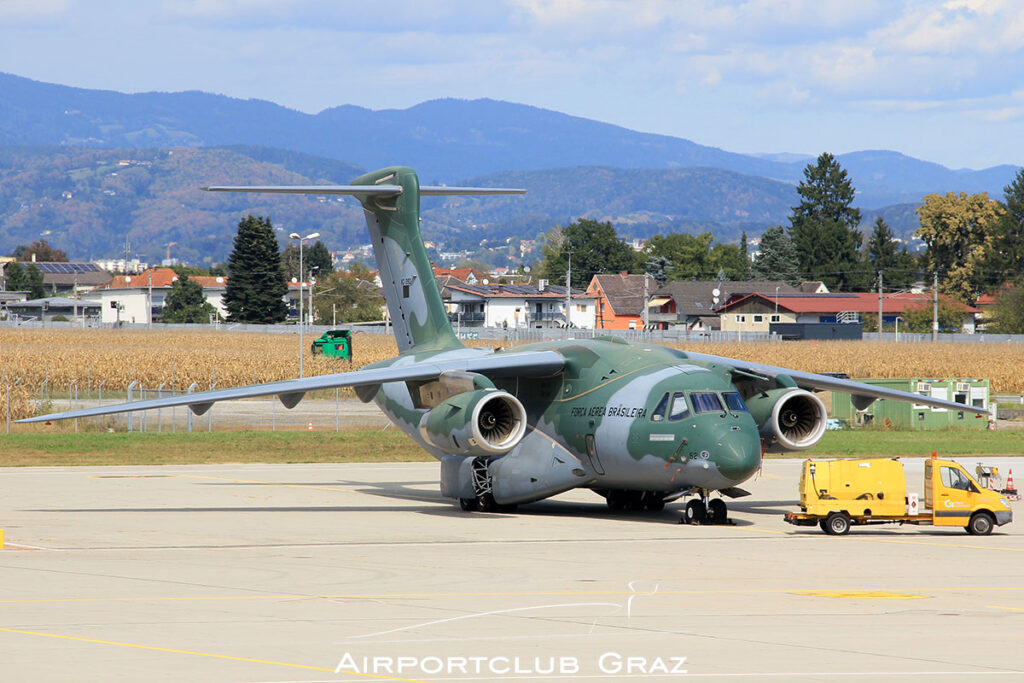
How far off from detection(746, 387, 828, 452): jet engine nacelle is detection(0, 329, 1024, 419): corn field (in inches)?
1209

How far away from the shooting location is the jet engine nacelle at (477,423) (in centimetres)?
2353

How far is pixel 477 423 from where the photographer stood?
922 inches

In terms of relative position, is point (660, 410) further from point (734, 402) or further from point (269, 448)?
point (269, 448)

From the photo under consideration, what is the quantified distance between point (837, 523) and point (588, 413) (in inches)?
202

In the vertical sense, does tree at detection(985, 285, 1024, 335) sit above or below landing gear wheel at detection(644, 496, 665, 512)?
above

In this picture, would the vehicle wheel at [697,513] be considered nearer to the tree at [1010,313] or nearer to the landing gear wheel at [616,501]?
the landing gear wheel at [616,501]

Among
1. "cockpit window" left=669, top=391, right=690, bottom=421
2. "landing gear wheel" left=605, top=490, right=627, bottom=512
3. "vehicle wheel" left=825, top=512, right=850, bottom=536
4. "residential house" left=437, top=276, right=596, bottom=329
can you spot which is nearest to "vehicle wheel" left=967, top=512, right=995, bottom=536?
"vehicle wheel" left=825, top=512, right=850, bottom=536

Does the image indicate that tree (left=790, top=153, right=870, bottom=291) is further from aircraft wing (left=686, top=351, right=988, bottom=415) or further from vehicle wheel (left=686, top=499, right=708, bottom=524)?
vehicle wheel (left=686, top=499, right=708, bottom=524)

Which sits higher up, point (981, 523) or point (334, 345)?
point (334, 345)

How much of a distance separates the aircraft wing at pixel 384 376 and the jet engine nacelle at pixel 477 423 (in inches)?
31.2

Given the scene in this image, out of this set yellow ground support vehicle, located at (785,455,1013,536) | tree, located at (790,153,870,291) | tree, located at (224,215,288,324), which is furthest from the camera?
tree, located at (790,153,870,291)

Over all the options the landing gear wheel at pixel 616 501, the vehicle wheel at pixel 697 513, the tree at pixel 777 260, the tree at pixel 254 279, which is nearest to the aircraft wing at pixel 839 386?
→ the vehicle wheel at pixel 697 513

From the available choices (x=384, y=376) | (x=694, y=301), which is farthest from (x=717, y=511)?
(x=694, y=301)

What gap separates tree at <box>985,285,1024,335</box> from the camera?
112 metres
